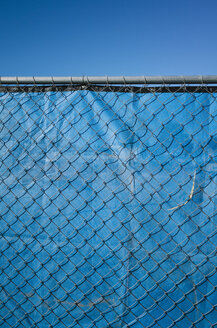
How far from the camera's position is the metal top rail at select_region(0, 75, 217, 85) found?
175 cm

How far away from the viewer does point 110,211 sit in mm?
1836

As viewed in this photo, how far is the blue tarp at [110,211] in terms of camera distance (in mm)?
1753

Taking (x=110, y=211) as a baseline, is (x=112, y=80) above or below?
above

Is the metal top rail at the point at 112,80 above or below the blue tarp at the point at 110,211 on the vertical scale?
above

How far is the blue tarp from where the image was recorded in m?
1.75

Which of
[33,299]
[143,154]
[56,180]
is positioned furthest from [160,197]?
[33,299]

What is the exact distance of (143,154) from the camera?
1.81 m

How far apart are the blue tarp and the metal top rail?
0.10 meters

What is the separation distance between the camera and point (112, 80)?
1853 millimetres

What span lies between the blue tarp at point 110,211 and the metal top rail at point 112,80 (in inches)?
3.8

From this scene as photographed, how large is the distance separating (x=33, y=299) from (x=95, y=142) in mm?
1401

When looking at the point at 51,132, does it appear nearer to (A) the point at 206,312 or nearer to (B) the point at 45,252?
(B) the point at 45,252

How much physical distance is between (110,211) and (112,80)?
1.05m

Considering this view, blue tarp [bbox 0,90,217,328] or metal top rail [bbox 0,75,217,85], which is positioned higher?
metal top rail [bbox 0,75,217,85]
